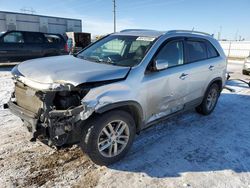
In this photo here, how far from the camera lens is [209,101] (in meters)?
5.70

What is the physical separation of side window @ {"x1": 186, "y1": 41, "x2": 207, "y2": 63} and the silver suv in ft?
0.07

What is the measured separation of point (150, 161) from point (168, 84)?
129 centimetres

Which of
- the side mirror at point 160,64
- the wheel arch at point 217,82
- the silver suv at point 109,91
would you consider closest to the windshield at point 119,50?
the silver suv at point 109,91

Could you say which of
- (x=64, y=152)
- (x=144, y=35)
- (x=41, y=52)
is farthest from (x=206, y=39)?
(x=41, y=52)

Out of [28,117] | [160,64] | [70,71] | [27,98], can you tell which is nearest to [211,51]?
[160,64]

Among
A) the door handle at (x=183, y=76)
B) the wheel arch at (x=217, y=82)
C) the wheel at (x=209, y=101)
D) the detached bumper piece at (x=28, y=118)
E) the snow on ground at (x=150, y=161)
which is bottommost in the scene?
the snow on ground at (x=150, y=161)

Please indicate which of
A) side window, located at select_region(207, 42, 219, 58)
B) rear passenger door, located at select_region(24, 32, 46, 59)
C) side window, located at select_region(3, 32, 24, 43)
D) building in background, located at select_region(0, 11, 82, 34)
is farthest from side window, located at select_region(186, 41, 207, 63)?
building in background, located at select_region(0, 11, 82, 34)

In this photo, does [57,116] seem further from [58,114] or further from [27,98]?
[27,98]

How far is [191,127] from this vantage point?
4.96 metres

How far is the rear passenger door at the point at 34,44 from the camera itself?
42.1ft

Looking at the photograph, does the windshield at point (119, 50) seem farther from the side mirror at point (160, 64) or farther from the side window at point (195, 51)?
the side window at point (195, 51)


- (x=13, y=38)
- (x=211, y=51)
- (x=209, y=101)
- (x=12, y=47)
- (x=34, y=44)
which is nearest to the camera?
(x=211, y=51)

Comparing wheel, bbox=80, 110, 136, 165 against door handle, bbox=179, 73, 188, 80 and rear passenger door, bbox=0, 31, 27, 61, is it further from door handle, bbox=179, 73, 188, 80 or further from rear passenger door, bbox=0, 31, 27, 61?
rear passenger door, bbox=0, 31, 27, 61

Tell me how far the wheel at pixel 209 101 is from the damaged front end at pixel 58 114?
3366 mm
